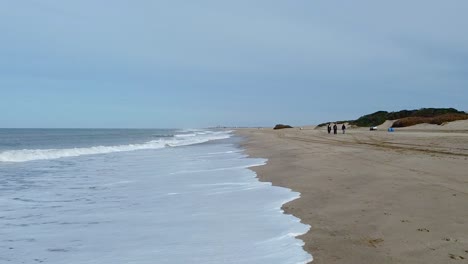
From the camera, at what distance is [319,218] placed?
691 cm

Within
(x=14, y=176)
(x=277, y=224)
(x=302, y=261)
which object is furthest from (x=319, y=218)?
(x=14, y=176)

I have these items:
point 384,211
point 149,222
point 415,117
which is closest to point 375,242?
point 384,211

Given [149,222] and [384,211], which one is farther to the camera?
[149,222]

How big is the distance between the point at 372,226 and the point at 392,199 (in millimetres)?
2056

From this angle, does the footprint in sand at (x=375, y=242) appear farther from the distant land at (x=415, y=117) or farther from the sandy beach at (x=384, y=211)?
the distant land at (x=415, y=117)

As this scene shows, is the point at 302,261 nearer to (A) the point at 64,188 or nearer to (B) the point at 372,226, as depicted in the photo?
(B) the point at 372,226

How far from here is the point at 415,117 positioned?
48.8m

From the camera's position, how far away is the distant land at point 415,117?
41.8 m

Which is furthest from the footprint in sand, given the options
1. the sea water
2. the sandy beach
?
the sea water

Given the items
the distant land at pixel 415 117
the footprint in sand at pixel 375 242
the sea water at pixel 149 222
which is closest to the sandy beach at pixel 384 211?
the footprint in sand at pixel 375 242

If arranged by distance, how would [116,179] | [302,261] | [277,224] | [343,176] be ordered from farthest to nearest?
1. [116,179]
2. [343,176]
3. [277,224]
4. [302,261]

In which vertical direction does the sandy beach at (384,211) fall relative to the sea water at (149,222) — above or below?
above

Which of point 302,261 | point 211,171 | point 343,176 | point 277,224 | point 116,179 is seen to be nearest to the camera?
point 302,261

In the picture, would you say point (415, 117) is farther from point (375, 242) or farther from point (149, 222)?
point (375, 242)
